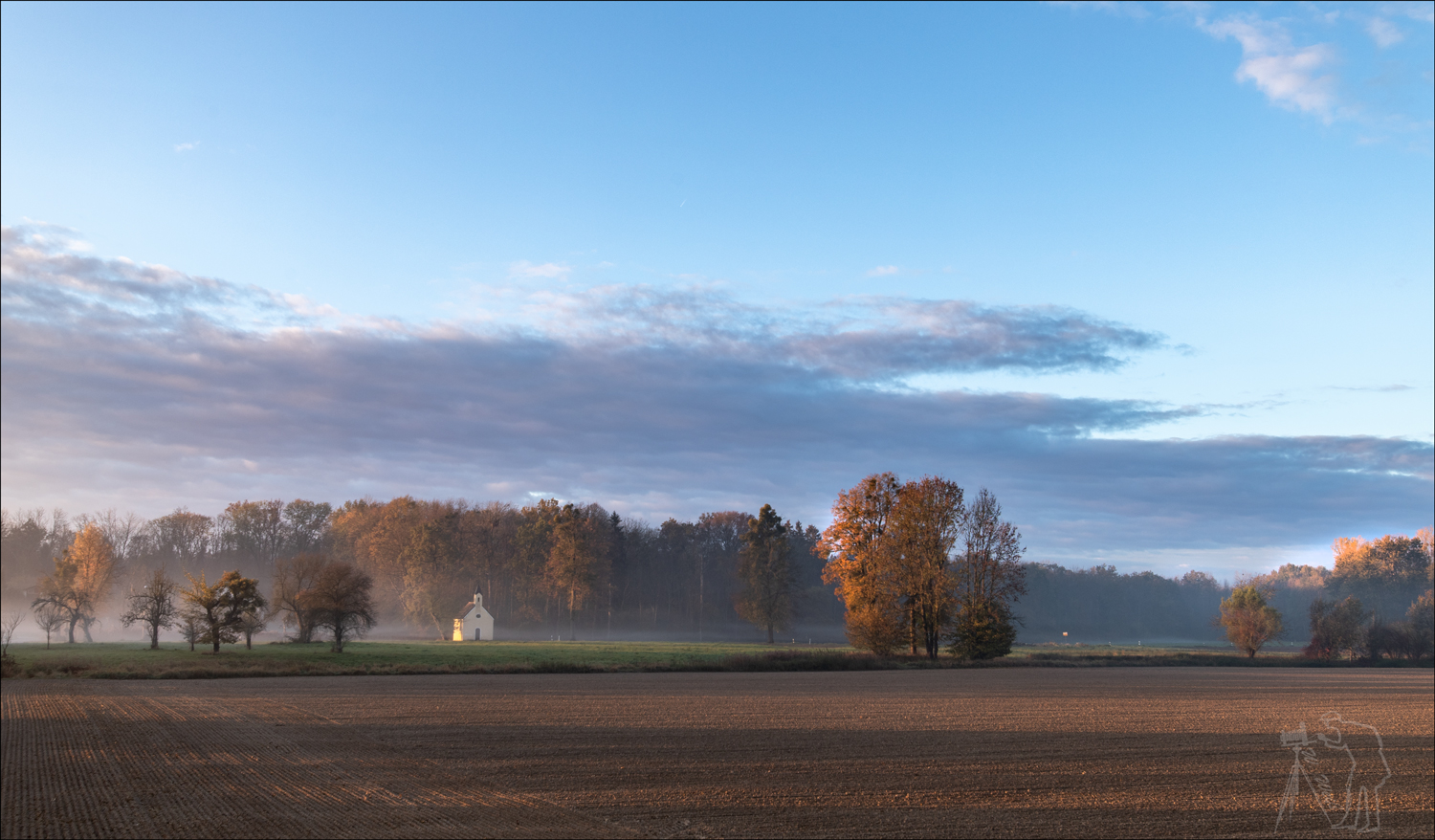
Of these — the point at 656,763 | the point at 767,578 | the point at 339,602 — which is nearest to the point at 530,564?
the point at 767,578

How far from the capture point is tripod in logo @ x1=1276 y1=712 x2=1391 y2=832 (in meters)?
16.3

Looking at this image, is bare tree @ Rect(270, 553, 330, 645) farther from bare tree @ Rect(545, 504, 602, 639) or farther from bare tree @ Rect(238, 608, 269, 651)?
bare tree @ Rect(545, 504, 602, 639)

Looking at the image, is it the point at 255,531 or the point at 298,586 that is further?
the point at 255,531

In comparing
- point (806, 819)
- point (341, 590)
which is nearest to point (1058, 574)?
point (341, 590)

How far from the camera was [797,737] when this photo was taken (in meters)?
22.8

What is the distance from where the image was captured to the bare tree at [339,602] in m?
60.9

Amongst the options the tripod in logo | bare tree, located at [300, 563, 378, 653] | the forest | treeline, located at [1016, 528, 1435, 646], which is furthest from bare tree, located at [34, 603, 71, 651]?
treeline, located at [1016, 528, 1435, 646]

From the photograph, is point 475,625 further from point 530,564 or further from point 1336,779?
point 1336,779

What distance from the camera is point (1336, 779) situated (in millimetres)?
19984

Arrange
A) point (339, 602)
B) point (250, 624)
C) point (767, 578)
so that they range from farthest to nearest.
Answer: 1. point (767, 578)
2. point (339, 602)
3. point (250, 624)

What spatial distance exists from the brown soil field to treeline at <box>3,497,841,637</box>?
64.4m

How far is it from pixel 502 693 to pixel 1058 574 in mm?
167447

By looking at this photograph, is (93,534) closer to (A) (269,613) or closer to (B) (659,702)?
(A) (269,613)

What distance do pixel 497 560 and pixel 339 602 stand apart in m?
52.8
